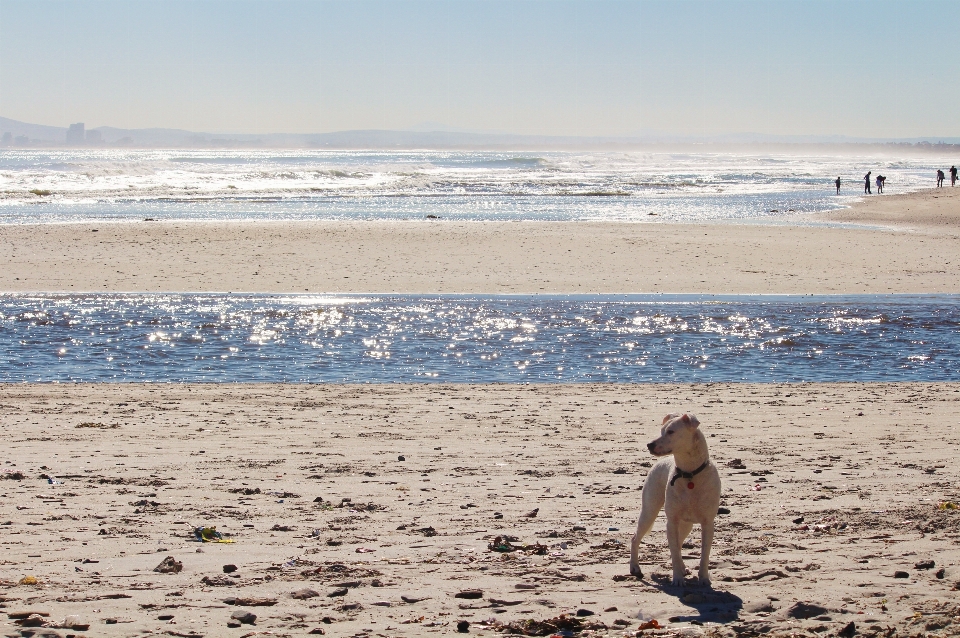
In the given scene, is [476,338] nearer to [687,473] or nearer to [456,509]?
[456,509]

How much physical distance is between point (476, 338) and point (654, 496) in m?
9.06

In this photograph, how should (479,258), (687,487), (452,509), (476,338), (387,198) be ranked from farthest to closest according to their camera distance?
(387,198) < (479,258) < (476,338) < (452,509) < (687,487)

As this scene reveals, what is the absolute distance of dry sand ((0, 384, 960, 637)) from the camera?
4.94 meters

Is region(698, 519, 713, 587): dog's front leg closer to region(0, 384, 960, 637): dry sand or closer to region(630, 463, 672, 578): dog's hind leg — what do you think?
region(0, 384, 960, 637): dry sand

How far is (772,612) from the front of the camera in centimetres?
488

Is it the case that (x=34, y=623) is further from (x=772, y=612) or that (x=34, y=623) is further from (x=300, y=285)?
(x=300, y=285)

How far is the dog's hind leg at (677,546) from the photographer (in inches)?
210

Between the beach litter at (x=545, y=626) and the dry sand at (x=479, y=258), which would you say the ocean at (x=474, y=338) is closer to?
the dry sand at (x=479, y=258)

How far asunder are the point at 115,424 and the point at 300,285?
31.8ft

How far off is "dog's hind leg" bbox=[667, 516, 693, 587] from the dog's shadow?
0.05m

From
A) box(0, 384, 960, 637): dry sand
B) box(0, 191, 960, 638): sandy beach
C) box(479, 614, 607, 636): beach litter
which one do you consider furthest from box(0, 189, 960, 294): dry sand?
box(479, 614, 607, 636): beach litter

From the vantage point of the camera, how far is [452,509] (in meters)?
6.71

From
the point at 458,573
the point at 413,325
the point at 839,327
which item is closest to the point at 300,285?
the point at 413,325

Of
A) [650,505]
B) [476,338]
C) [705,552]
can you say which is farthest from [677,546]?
[476,338]
